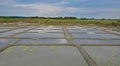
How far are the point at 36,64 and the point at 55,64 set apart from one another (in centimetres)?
34

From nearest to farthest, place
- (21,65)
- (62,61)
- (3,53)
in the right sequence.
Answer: (21,65) < (62,61) < (3,53)

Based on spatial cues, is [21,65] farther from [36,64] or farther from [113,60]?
[113,60]

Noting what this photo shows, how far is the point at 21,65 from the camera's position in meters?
3.40

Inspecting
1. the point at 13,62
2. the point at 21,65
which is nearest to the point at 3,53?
the point at 13,62

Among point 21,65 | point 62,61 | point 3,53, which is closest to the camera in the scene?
point 21,65

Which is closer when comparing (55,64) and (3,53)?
(55,64)

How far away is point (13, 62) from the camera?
361 centimetres

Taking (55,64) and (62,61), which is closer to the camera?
(55,64)

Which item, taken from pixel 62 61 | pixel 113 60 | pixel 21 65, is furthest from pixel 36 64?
pixel 113 60

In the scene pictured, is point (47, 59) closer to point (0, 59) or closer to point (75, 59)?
point (75, 59)

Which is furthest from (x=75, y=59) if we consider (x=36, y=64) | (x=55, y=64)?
(x=36, y=64)

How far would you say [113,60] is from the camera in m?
3.91

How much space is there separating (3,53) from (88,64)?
2043mm

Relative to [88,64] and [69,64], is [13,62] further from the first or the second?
[88,64]
